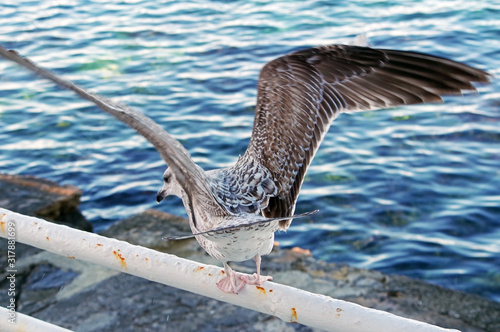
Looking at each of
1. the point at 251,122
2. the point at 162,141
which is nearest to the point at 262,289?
the point at 162,141

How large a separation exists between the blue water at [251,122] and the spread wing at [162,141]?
2.71 meters

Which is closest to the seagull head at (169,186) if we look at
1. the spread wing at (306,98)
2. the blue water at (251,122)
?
the spread wing at (306,98)

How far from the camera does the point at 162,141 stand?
2.34 meters

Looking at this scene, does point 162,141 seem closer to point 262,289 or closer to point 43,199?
point 262,289

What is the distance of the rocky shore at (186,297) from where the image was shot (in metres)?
4.87

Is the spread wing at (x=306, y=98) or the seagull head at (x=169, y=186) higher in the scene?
the spread wing at (x=306, y=98)

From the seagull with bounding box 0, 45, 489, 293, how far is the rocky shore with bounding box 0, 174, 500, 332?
5.23 ft

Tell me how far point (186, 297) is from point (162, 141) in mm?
3018

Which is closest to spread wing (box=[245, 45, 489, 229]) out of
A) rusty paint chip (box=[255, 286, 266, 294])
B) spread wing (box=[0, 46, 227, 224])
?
spread wing (box=[0, 46, 227, 224])

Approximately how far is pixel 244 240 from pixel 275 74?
103 centimetres

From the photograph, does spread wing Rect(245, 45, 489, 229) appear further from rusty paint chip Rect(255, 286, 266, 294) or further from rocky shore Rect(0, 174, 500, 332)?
rocky shore Rect(0, 174, 500, 332)

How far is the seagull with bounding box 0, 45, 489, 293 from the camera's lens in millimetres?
3023

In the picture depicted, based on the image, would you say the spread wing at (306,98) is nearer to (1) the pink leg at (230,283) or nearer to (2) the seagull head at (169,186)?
(2) the seagull head at (169,186)

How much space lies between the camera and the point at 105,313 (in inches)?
195
